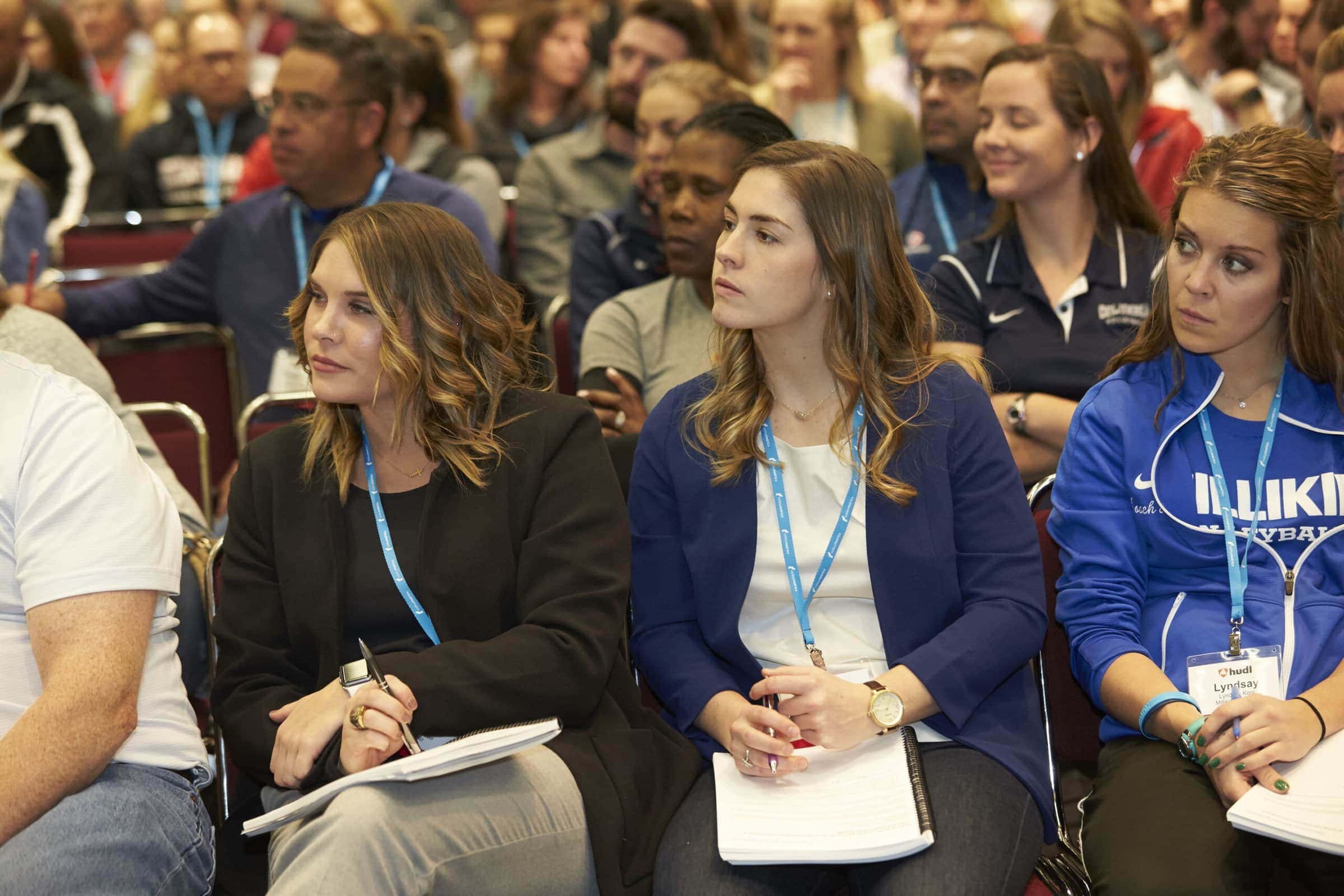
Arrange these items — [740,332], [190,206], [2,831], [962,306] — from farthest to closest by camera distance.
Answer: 1. [190,206]
2. [962,306]
3. [740,332]
4. [2,831]

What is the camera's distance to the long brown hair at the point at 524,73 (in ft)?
20.2

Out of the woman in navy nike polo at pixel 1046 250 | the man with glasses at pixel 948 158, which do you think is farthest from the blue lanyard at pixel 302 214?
the woman in navy nike polo at pixel 1046 250

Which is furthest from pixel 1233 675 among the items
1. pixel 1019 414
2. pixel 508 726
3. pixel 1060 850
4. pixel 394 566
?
pixel 394 566

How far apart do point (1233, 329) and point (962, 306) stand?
3.36 ft

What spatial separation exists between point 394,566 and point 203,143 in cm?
464

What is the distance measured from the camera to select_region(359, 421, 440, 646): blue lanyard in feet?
7.37

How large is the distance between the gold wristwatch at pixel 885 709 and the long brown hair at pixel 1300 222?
712mm

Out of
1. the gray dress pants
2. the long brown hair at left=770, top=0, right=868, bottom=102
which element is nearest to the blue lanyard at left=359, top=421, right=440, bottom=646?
the gray dress pants

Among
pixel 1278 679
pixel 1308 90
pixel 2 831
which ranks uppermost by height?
pixel 1308 90

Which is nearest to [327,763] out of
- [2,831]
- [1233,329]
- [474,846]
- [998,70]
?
[474,846]

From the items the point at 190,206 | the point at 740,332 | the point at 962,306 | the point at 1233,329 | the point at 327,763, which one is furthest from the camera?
the point at 190,206

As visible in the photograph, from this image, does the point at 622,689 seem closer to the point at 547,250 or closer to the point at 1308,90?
the point at 1308,90

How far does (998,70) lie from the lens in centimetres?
340

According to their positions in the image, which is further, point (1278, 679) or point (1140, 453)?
point (1140, 453)
